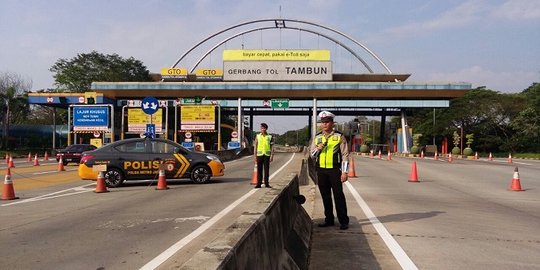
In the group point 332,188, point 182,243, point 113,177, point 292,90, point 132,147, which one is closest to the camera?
point 182,243

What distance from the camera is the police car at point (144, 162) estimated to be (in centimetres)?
1556

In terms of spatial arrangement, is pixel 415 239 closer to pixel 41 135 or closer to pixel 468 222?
pixel 468 222

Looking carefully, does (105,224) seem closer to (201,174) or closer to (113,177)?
(113,177)

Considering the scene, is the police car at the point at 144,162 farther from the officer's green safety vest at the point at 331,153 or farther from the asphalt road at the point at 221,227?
the officer's green safety vest at the point at 331,153

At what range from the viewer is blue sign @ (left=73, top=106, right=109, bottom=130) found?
42000mm

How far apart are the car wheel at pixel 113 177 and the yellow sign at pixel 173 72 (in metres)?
61.0

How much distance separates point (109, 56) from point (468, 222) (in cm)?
7877

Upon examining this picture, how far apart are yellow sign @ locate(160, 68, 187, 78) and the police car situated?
6056 centimetres

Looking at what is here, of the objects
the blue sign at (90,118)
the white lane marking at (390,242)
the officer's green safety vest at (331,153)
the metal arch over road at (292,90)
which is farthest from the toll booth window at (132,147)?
the metal arch over road at (292,90)

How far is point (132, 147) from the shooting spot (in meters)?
15.9

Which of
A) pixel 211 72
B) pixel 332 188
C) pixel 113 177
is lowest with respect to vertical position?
pixel 113 177

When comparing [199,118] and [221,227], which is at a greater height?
[199,118]

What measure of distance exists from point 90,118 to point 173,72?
114 ft

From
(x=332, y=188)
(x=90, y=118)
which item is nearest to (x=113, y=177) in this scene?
(x=332, y=188)
